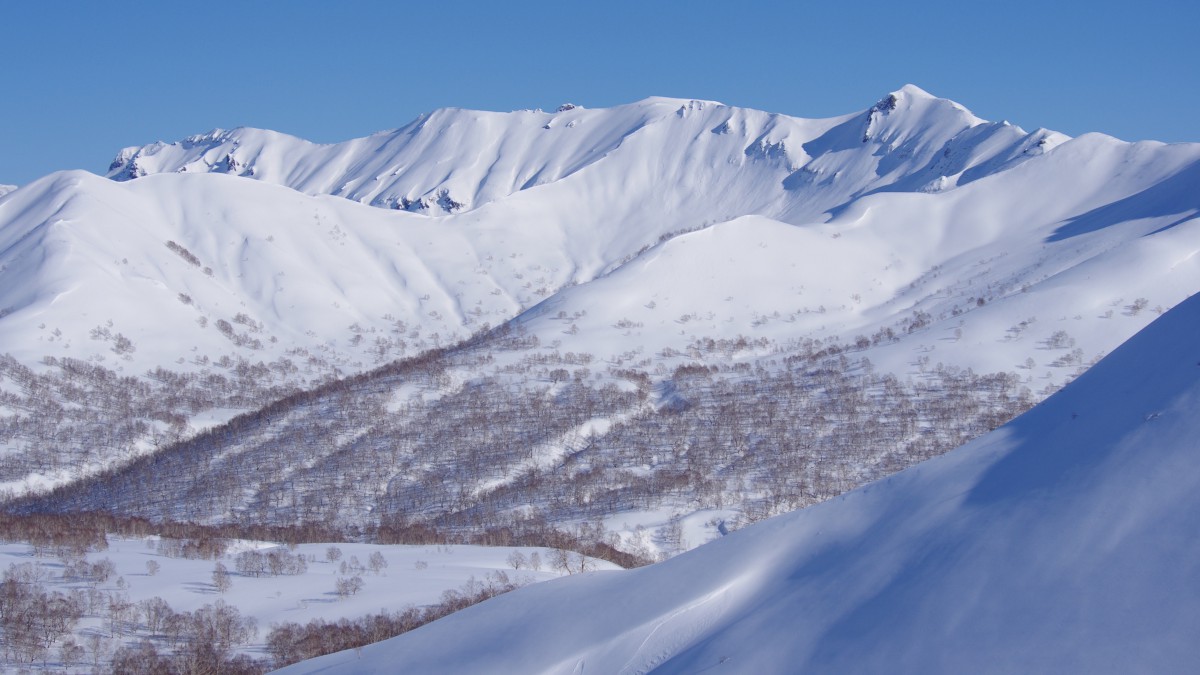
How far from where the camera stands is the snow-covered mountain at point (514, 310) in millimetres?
78812

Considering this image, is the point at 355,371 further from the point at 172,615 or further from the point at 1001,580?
the point at 1001,580

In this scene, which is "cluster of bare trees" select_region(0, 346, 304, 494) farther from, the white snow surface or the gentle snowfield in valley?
the gentle snowfield in valley

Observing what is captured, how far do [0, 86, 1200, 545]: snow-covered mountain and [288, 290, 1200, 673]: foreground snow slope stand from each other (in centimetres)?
3746

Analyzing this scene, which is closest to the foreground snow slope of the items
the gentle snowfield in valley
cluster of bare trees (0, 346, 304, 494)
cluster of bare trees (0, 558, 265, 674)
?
cluster of bare trees (0, 558, 265, 674)

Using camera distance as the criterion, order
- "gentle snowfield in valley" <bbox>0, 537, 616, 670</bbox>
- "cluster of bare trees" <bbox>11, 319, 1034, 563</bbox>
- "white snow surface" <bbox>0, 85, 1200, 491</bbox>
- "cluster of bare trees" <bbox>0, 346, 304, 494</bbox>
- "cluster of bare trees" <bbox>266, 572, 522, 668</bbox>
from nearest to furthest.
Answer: "cluster of bare trees" <bbox>266, 572, 522, 668</bbox>, "gentle snowfield in valley" <bbox>0, 537, 616, 670</bbox>, "cluster of bare trees" <bbox>11, 319, 1034, 563</bbox>, "cluster of bare trees" <bbox>0, 346, 304, 494</bbox>, "white snow surface" <bbox>0, 85, 1200, 491</bbox>

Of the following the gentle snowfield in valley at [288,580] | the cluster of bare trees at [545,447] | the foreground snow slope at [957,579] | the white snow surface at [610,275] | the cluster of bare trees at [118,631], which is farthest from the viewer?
the white snow surface at [610,275]

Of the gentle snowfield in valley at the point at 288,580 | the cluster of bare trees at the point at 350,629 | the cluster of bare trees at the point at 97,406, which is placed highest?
the cluster of bare trees at the point at 97,406

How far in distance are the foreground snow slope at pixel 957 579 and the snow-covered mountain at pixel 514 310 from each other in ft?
123

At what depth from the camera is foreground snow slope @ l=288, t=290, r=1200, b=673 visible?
1589cm

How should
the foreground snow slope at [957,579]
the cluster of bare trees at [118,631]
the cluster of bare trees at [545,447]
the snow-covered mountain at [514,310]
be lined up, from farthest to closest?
the snow-covered mountain at [514,310] → the cluster of bare trees at [545,447] → the cluster of bare trees at [118,631] → the foreground snow slope at [957,579]

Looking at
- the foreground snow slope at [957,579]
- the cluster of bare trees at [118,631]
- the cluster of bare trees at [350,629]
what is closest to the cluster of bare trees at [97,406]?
the cluster of bare trees at [118,631]

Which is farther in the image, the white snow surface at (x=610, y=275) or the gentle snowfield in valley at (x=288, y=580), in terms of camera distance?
the white snow surface at (x=610, y=275)

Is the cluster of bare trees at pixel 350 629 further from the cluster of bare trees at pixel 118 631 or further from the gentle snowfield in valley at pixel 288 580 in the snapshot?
the cluster of bare trees at pixel 118 631

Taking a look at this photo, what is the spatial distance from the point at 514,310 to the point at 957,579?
4825 inches
